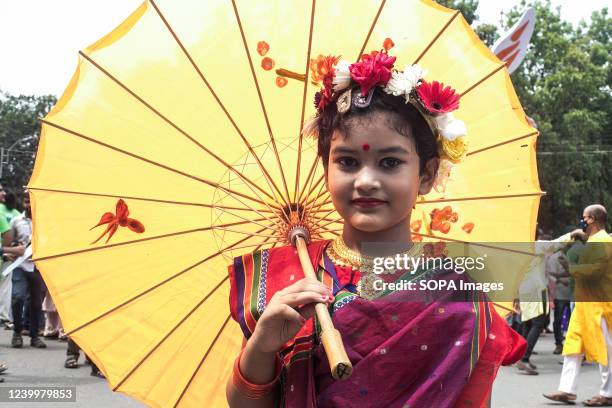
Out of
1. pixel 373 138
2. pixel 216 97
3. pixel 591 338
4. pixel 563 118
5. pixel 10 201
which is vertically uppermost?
pixel 563 118

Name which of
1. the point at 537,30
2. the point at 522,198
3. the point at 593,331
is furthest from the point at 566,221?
the point at 522,198

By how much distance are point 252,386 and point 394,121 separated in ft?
2.65

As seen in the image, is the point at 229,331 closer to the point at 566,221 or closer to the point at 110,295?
the point at 110,295

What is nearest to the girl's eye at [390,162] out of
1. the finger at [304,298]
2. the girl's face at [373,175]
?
the girl's face at [373,175]

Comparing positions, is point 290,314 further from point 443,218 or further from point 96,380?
point 96,380

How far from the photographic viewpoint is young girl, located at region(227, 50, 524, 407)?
2082 mm

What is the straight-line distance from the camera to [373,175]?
220 cm

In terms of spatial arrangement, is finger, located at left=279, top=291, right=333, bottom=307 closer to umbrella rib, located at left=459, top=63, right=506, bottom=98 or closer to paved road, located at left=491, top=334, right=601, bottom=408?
umbrella rib, located at left=459, top=63, right=506, bottom=98

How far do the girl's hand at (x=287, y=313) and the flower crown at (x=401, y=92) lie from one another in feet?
1.71

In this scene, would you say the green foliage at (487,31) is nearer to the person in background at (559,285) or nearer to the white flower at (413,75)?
the person in background at (559,285)

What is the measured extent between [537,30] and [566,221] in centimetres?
841

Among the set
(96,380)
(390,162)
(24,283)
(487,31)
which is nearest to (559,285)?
(96,380)

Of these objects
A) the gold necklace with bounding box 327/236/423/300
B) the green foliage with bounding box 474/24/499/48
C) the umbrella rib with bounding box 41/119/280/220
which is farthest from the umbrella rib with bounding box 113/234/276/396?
the green foliage with bounding box 474/24/499/48

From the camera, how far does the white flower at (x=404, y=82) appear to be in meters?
2.29
